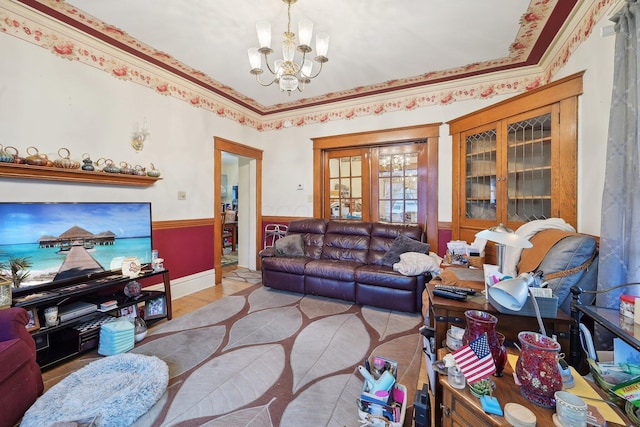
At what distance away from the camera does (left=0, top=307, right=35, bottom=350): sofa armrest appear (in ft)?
5.10

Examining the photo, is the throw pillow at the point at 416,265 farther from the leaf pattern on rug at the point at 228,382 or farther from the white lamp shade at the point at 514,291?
the white lamp shade at the point at 514,291

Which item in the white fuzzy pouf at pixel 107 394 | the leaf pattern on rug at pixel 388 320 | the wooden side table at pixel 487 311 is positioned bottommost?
the leaf pattern on rug at pixel 388 320

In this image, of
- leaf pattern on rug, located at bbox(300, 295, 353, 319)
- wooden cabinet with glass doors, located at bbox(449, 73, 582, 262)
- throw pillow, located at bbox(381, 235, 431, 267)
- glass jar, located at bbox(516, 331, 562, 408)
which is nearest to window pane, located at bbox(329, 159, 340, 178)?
throw pillow, located at bbox(381, 235, 431, 267)

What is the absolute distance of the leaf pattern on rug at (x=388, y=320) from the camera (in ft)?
8.56

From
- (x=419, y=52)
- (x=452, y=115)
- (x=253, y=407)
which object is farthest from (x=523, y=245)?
(x=452, y=115)

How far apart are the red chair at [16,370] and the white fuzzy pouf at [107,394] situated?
0.25 feet

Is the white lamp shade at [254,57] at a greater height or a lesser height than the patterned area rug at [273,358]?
greater

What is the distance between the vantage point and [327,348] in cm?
227

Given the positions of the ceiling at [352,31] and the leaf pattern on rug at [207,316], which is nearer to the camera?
the ceiling at [352,31]

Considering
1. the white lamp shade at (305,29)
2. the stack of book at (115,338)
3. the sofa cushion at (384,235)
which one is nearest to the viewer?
the white lamp shade at (305,29)

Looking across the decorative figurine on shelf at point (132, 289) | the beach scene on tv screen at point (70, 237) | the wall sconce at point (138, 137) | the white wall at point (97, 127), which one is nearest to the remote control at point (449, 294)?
the decorative figurine on shelf at point (132, 289)

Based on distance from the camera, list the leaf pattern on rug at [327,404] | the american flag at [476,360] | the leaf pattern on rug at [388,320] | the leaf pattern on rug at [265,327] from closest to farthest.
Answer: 1. the american flag at [476,360]
2. the leaf pattern on rug at [327,404]
3. the leaf pattern on rug at [265,327]
4. the leaf pattern on rug at [388,320]

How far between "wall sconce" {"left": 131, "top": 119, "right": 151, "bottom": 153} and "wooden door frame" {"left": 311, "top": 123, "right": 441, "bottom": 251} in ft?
8.12

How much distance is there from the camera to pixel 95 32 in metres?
2.58
